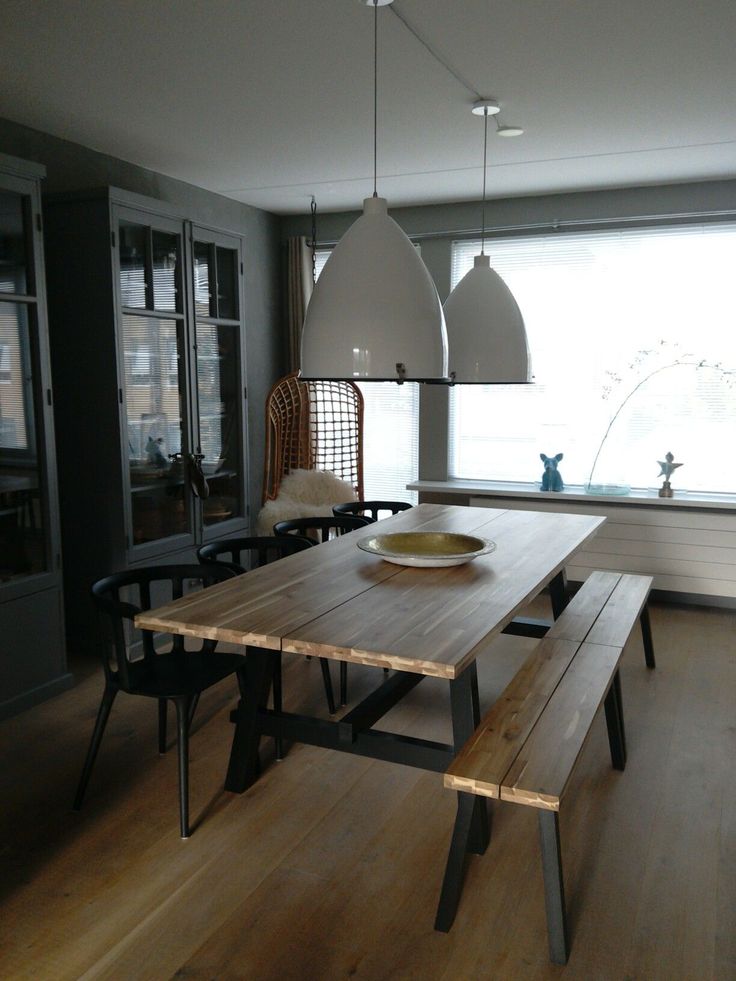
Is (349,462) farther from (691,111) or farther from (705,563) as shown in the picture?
(691,111)

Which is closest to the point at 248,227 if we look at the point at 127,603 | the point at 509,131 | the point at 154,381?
the point at 154,381

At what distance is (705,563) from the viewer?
475 centimetres

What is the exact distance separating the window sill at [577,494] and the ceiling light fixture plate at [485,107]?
2.34 meters

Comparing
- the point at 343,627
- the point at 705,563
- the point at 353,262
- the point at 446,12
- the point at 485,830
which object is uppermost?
the point at 446,12

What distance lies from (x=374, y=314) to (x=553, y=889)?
1.54 m

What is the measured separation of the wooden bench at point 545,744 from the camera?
182 cm

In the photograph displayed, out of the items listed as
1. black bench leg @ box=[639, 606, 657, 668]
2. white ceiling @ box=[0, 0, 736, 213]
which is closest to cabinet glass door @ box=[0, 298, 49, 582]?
white ceiling @ box=[0, 0, 736, 213]

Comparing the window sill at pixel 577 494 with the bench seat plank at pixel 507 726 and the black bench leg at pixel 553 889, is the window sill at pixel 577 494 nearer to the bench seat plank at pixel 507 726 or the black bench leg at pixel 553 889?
the bench seat plank at pixel 507 726

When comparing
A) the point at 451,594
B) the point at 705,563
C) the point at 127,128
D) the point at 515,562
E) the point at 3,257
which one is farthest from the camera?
the point at 705,563

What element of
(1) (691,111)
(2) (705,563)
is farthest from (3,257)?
(2) (705,563)

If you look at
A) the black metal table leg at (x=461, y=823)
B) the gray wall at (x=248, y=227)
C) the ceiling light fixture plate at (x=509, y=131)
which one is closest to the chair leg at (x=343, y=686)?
the black metal table leg at (x=461, y=823)

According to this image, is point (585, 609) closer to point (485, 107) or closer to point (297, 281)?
point (485, 107)

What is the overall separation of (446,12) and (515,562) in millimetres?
1851

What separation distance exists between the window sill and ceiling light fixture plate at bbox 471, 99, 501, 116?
7.68ft
